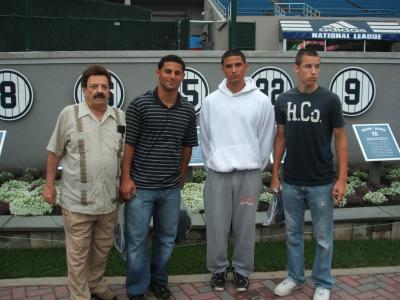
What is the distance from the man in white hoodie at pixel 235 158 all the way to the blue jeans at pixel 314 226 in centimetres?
28

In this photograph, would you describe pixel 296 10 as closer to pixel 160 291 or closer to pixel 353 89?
pixel 353 89

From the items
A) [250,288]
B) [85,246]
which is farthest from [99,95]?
[250,288]

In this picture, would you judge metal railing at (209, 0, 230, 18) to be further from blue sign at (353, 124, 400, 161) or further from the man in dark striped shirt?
the man in dark striped shirt

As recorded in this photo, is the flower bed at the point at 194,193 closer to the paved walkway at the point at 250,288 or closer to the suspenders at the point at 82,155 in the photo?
the paved walkway at the point at 250,288

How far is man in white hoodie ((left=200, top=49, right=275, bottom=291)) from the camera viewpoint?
3.57m

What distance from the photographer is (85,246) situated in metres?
3.28

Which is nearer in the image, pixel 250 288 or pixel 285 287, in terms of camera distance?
pixel 285 287

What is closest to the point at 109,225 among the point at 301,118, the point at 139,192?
the point at 139,192

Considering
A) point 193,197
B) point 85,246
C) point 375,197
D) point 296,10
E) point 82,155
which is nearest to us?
point 82,155

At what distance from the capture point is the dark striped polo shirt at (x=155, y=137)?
3.31 m

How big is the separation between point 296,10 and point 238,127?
76.7ft

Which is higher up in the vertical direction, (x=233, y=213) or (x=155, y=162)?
(x=155, y=162)

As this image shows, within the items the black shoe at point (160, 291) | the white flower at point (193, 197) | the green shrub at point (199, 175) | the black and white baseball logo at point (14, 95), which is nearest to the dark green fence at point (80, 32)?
the black and white baseball logo at point (14, 95)

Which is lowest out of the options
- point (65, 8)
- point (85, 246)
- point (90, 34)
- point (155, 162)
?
point (85, 246)
